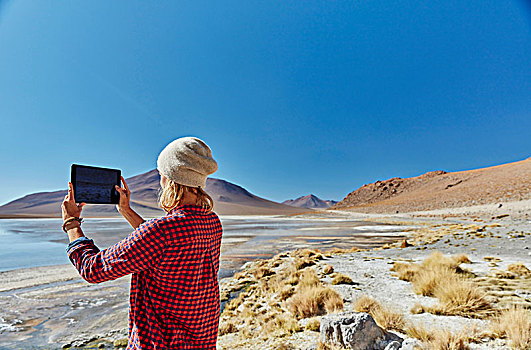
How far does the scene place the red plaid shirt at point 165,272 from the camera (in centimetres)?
106

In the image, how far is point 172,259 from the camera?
→ 3.63 ft

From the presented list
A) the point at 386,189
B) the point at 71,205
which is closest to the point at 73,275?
the point at 71,205

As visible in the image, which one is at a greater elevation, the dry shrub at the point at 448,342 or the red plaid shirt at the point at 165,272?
the red plaid shirt at the point at 165,272

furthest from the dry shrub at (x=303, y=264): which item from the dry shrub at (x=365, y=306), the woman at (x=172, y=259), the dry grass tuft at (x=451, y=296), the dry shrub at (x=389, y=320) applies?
the woman at (x=172, y=259)

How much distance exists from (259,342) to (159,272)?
3515mm

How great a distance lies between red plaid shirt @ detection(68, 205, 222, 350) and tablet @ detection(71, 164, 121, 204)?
9.7 inches

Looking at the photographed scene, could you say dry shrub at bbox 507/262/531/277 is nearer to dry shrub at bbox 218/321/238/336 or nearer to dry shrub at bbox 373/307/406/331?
dry shrub at bbox 373/307/406/331

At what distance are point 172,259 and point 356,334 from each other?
8.85 ft

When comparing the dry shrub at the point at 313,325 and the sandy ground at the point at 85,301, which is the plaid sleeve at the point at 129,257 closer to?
the sandy ground at the point at 85,301

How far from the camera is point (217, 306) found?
55.0 inches

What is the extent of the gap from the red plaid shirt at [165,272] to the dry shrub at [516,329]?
320 cm

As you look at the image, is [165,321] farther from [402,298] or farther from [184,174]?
[402,298]

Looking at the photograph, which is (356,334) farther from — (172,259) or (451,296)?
(172,259)

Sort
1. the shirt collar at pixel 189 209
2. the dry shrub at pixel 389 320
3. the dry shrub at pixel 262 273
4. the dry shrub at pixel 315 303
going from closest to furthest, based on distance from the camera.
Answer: the shirt collar at pixel 189 209
the dry shrub at pixel 389 320
the dry shrub at pixel 315 303
the dry shrub at pixel 262 273
